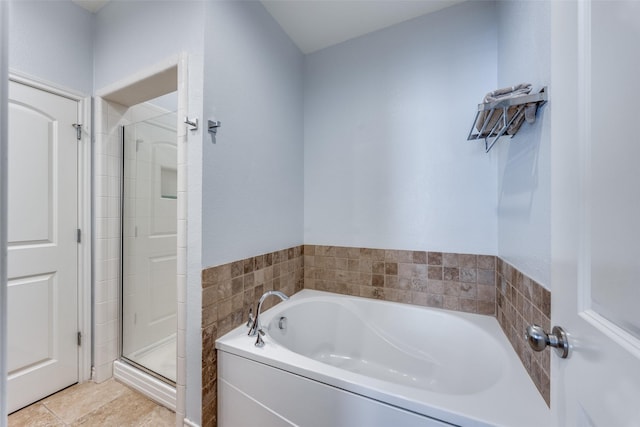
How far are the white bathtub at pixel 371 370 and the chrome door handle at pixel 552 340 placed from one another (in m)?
0.45

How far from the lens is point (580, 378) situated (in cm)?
49

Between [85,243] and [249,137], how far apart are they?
1.38 metres

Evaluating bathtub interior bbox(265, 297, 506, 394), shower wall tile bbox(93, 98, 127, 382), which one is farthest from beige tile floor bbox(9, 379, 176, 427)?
bathtub interior bbox(265, 297, 506, 394)

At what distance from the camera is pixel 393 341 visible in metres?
1.67

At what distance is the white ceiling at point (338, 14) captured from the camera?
63.8 inches

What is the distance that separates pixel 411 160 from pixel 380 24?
102cm

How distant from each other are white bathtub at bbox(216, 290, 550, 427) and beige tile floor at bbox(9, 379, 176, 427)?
0.54 meters

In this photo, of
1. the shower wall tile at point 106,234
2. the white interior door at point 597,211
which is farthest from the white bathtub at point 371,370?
the shower wall tile at point 106,234

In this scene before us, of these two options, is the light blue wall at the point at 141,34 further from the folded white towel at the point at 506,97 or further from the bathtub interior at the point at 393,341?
the bathtub interior at the point at 393,341

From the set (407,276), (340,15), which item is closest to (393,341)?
(407,276)

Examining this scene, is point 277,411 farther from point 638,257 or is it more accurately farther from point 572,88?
point 572,88

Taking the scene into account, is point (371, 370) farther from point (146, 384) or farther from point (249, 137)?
point (249, 137)

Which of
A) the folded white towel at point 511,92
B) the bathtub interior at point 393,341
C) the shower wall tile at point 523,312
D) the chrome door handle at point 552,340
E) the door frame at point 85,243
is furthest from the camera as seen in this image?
the door frame at point 85,243

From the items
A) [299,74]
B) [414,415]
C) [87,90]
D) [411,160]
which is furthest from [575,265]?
[87,90]
